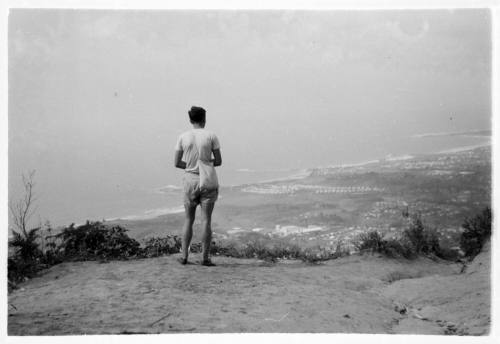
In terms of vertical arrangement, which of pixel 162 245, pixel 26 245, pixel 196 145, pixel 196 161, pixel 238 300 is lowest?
pixel 238 300

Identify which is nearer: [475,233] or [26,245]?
[26,245]

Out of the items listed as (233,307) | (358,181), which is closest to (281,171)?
(358,181)

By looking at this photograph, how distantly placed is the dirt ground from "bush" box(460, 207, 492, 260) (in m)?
0.74

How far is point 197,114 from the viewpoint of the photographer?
520cm

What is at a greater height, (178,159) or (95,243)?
(178,159)

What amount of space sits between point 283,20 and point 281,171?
260cm

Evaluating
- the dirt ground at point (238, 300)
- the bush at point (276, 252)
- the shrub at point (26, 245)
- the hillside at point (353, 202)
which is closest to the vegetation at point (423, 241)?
the hillside at point (353, 202)

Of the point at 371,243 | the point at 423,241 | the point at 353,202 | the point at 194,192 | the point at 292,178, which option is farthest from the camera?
the point at 292,178

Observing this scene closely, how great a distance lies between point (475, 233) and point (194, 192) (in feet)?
13.0

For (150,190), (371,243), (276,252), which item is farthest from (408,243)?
(150,190)

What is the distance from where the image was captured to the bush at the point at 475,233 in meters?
6.38

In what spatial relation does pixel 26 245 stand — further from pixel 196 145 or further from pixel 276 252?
pixel 276 252

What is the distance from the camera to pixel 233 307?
438cm

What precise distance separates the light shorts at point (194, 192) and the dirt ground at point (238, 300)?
2.50 ft
